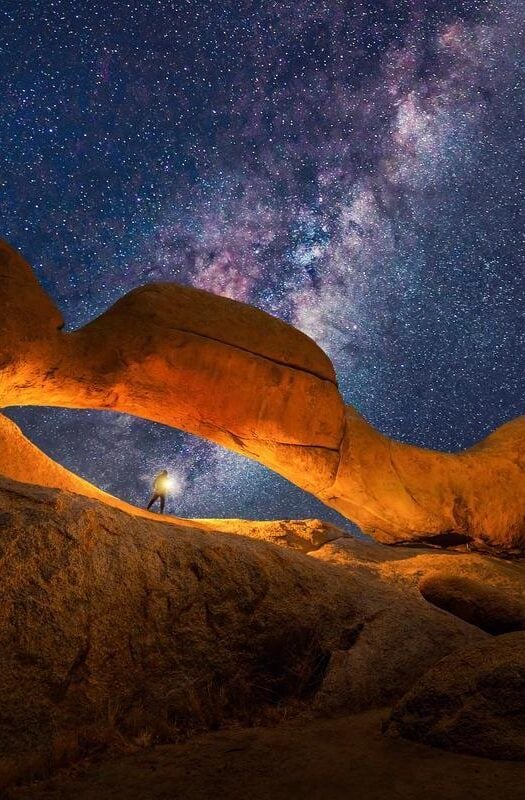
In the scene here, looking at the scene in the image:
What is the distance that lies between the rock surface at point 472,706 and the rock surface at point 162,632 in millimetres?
633

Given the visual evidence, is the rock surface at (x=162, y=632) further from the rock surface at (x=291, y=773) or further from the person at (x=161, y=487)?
the person at (x=161, y=487)

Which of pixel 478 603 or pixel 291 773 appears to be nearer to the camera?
pixel 291 773

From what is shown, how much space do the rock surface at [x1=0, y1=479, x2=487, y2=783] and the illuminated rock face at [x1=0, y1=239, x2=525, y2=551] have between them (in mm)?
3027

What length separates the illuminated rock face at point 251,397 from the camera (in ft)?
20.9

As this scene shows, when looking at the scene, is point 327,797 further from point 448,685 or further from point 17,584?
point 17,584

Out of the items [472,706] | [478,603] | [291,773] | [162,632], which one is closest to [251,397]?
[478,603]

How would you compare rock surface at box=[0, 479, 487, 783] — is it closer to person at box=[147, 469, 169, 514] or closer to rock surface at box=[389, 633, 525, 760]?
rock surface at box=[389, 633, 525, 760]

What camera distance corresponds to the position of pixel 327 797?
211 cm

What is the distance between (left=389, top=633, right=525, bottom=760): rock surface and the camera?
243 centimetres

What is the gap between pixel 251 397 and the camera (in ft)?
22.8

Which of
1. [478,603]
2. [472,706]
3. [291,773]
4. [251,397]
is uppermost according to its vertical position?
[251,397]

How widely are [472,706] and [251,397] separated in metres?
4.79

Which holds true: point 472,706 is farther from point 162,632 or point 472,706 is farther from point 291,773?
point 162,632

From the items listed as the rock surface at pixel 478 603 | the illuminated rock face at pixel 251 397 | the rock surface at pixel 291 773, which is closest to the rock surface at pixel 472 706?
the rock surface at pixel 291 773
